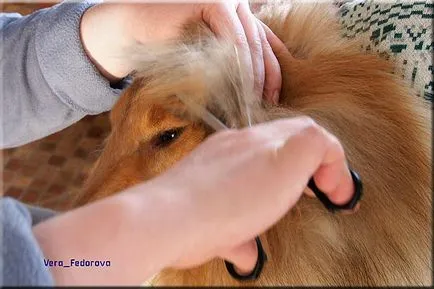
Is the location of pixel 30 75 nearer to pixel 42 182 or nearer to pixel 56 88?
pixel 56 88

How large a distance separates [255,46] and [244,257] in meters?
0.34

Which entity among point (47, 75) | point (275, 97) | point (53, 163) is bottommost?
point (53, 163)

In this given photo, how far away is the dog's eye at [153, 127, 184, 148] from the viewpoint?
2.13ft

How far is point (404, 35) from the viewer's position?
2.10ft

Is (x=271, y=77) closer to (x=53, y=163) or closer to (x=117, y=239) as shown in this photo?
(x=117, y=239)

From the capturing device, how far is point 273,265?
542 millimetres

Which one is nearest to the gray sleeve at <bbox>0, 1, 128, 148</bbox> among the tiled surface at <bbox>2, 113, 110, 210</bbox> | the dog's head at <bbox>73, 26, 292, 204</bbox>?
the dog's head at <bbox>73, 26, 292, 204</bbox>

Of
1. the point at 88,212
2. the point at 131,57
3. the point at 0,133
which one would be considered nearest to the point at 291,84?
the point at 131,57

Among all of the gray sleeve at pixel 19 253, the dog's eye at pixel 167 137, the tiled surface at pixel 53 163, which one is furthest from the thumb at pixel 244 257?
the tiled surface at pixel 53 163

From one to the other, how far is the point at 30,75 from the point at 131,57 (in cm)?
25

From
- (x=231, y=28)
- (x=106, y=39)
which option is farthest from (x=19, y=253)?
(x=106, y=39)

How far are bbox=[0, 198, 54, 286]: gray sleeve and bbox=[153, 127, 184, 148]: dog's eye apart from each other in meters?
0.34

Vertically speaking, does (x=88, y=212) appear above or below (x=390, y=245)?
above

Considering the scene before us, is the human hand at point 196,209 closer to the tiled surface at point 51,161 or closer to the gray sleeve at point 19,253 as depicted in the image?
the gray sleeve at point 19,253
